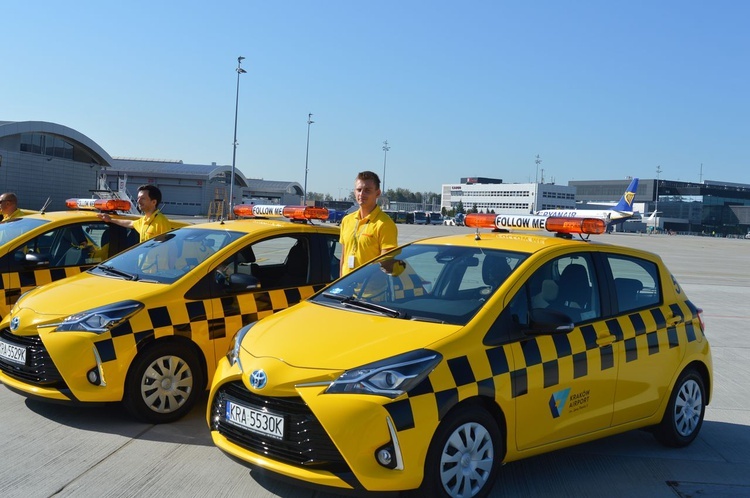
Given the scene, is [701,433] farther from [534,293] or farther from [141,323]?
[141,323]

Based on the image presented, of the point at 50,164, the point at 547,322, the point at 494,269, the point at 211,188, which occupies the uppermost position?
the point at 50,164

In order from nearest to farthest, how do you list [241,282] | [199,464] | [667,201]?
1. [199,464]
2. [241,282]
3. [667,201]

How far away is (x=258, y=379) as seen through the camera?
3727 millimetres

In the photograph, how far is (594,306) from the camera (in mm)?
4719

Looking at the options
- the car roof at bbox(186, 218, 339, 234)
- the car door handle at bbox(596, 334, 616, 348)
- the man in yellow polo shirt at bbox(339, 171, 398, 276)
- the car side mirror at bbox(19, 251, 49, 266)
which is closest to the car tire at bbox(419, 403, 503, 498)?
the car door handle at bbox(596, 334, 616, 348)

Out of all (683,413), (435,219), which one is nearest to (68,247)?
(683,413)

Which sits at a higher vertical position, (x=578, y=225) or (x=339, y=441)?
(x=578, y=225)

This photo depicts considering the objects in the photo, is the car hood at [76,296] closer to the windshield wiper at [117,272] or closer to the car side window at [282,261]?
the windshield wiper at [117,272]

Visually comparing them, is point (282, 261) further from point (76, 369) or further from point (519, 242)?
point (519, 242)

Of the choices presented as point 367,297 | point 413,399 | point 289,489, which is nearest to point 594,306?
point 367,297

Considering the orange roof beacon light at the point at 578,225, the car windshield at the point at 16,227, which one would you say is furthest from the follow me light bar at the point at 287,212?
the orange roof beacon light at the point at 578,225

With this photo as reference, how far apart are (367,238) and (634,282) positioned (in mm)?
2280

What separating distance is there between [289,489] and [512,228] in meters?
3.23

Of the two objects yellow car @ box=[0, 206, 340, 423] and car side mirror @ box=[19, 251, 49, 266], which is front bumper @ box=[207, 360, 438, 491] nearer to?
yellow car @ box=[0, 206, 340, 423]
